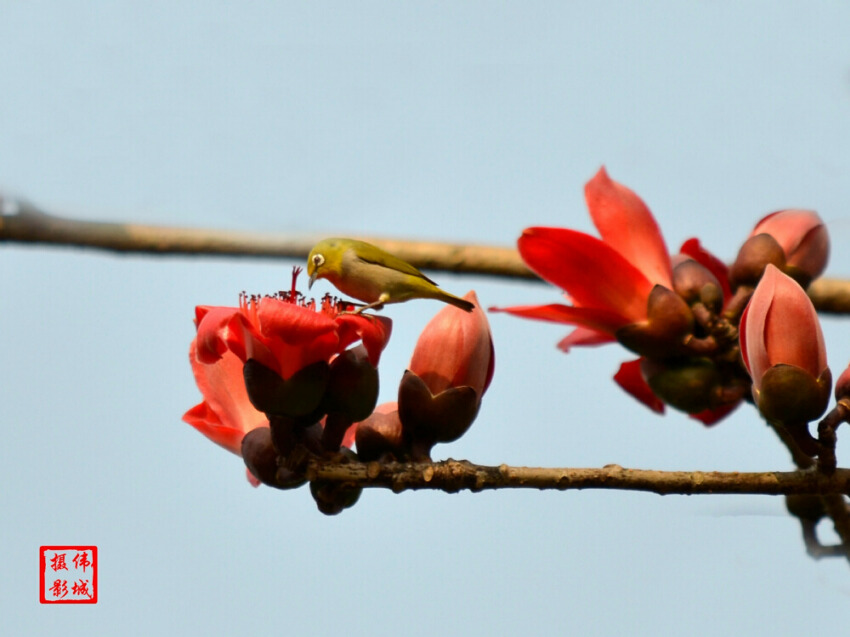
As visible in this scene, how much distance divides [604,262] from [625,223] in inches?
4.2

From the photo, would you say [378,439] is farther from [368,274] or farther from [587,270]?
[587,270]

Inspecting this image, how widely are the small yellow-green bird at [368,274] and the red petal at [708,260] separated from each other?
46 cm

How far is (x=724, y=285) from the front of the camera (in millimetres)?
1748

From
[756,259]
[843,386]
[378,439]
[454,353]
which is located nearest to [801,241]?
[756,259]

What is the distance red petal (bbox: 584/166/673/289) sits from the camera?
64.6 inches

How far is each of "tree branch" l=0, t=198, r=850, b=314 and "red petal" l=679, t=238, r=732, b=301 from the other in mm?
387

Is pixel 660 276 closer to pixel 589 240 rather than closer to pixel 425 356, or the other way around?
pixel 589 240

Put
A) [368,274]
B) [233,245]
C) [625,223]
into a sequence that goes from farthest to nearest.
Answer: [233,245]
[625,223]
[368,274]

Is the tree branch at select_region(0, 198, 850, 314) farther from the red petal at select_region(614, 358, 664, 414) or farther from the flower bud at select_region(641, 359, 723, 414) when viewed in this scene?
the flower bud at select_region(641, 359, 723, 414)

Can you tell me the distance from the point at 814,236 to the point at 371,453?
786 millimetres

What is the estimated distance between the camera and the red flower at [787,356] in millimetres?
1264

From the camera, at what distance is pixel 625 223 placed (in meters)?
1.65

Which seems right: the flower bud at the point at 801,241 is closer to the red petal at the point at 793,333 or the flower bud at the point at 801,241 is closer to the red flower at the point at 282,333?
the red petal at the point at 793,333

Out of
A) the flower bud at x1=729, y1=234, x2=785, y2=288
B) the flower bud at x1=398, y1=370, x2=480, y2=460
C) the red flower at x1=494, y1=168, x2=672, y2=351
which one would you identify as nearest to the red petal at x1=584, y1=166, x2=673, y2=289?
the red flower at x1=494, y1=168, x2=672, y2=351
